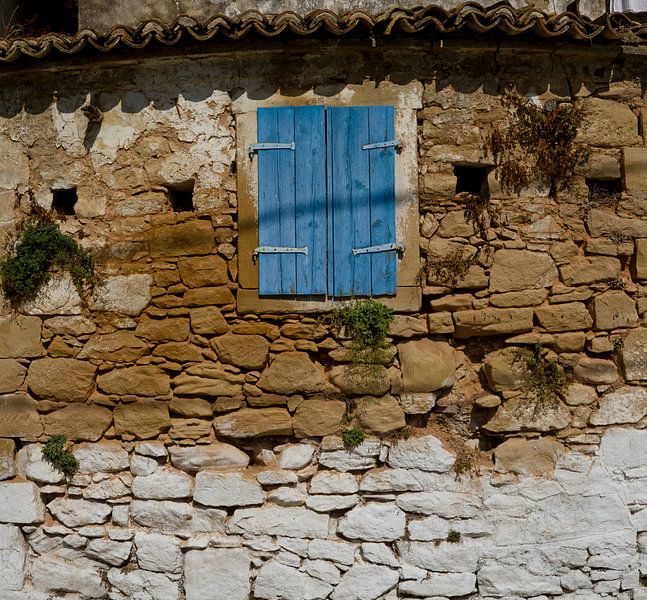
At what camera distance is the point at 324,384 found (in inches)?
175

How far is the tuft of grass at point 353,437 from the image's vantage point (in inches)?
172

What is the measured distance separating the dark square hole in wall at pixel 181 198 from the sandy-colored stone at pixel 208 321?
80cm

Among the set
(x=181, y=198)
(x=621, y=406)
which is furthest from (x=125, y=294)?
(x=621, y=406)

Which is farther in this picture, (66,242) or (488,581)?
(66,242)

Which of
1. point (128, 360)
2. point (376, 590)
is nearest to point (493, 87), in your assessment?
point (128, 360)

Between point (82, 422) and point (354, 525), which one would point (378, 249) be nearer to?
point (354, 525)

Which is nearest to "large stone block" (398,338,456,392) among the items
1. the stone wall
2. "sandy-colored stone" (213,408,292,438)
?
the stone wall

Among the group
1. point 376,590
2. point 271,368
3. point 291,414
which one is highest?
point 271,368

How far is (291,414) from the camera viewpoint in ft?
14.6

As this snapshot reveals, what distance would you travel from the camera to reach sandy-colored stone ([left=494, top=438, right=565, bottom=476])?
444 centimetres

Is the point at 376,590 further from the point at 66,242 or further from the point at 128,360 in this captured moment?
the point at 66,242

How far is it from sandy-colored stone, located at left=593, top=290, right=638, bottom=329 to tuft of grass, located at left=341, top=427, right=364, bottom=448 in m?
1.81

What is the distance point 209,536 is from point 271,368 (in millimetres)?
1208

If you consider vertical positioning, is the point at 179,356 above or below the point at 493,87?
below
